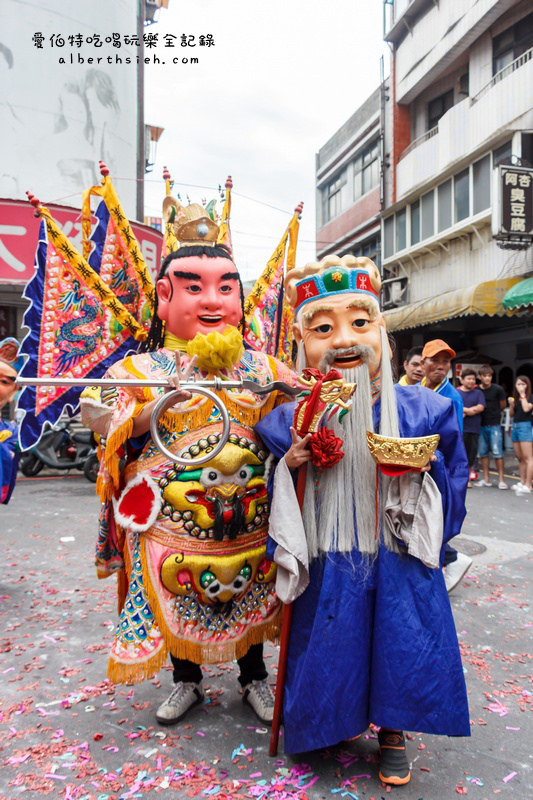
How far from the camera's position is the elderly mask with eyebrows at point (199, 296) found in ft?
7.68

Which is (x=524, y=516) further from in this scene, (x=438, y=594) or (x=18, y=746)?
(x=18, y=746)

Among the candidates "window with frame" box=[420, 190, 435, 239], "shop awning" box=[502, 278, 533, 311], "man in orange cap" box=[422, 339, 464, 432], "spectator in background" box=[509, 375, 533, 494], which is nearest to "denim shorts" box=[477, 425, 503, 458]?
"spectator in background" box=[509, 375, 533, 494]

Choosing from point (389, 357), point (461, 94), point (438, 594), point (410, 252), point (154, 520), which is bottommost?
point (438, 594)

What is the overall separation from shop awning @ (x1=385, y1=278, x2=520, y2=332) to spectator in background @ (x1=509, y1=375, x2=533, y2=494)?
1.97 m

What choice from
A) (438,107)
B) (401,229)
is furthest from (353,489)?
(438,107)

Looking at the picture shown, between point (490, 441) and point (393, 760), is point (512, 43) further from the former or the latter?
point (393, 760)

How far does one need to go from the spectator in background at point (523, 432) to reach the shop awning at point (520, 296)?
130 cm

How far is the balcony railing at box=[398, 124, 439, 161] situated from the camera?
12990 millimetres

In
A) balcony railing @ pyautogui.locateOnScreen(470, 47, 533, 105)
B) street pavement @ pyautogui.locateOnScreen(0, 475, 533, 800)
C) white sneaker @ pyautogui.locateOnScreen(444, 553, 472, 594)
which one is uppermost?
balcony railing @ pyautogui.locateOnScreen(470, 47, 533, 105)

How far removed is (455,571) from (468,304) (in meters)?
6.57

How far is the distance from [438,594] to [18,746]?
171cm

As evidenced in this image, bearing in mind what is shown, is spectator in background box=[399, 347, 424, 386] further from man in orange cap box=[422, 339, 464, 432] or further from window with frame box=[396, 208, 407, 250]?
window with frame box=[396, 208, 407, 250]

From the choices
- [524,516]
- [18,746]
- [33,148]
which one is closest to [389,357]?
[18,746]

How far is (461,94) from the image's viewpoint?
1239 cm
